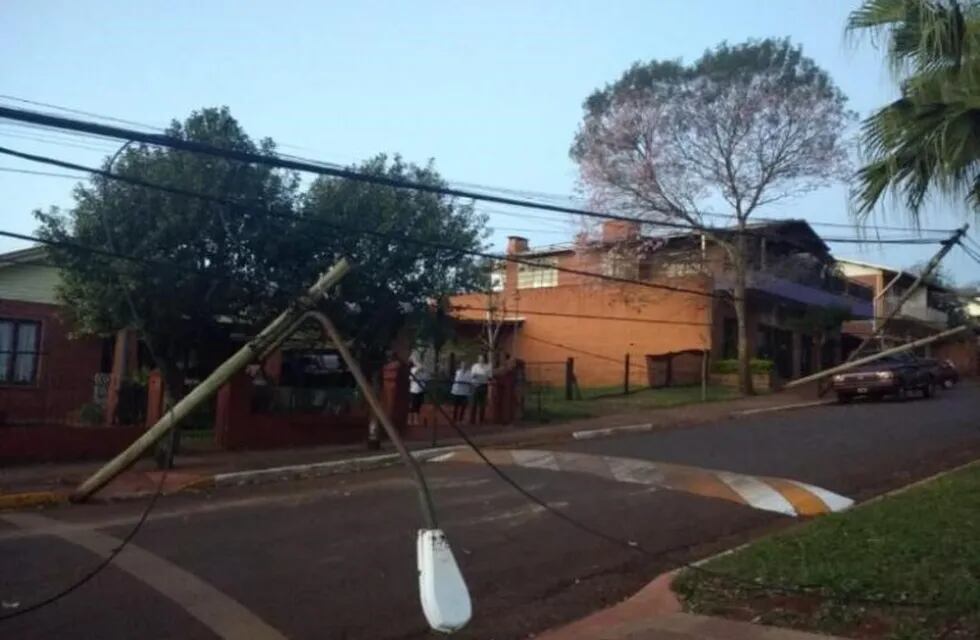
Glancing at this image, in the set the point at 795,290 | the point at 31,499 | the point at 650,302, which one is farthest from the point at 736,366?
the point at 31,499

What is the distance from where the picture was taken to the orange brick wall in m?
35.4

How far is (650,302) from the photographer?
Result: 35.8m

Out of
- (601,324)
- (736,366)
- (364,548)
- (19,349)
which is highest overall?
(601,324)

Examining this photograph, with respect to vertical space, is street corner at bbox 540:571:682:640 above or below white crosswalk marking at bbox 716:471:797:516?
below

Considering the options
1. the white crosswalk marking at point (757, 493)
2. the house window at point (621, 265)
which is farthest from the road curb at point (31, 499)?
the house window at point (621, 265)

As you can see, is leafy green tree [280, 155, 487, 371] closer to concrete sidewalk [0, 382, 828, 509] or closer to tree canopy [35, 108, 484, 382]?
tree canopy [35, 108, 484, 382]

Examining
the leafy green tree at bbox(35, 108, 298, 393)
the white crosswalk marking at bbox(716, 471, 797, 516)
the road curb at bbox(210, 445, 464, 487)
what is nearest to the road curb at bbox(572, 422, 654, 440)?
the road curb at bbox(210, 445, 464, 487)

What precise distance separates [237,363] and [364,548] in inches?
95.4

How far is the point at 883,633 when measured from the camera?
6.93 m

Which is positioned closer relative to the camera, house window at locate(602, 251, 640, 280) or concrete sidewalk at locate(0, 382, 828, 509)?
concrete sidewalk at locate(0, 382, 828, 509)

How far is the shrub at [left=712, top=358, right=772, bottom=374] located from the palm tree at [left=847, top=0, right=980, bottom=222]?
79.3 feet

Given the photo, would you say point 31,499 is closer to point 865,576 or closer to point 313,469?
point 313,469

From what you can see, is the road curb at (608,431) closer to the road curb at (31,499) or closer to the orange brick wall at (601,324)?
the road curb at (31,499)

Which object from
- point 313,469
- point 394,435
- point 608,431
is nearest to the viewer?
point 394,435
